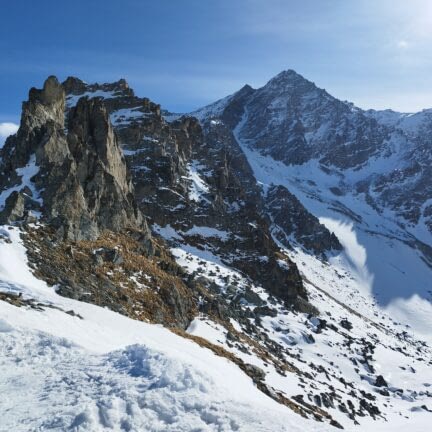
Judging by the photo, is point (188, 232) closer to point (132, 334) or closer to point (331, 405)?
point (331, 405)

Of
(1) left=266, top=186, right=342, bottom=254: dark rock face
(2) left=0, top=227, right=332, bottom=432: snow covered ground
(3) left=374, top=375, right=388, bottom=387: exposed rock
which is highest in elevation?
(2) left=0, top=227, right=332, bottom=432: snow covered ground

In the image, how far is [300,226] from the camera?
547ft

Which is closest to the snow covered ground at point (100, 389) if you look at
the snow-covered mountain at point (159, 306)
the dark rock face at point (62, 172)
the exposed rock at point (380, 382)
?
the snow-covered mountain at point (159, 306)

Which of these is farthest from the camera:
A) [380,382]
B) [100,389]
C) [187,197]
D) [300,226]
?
[300,226]

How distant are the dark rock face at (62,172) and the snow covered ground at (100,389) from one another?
1914cm

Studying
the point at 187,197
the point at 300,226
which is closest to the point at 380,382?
the point at 187,197

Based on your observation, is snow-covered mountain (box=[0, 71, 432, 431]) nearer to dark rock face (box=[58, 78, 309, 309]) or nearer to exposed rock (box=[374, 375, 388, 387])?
exposed rock (box=[374, 375, 388, 387])

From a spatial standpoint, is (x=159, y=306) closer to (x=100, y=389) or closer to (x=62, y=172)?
(x=62, y=172)

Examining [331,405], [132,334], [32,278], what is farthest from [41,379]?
[331,405]

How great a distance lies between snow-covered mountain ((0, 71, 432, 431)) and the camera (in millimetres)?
15992

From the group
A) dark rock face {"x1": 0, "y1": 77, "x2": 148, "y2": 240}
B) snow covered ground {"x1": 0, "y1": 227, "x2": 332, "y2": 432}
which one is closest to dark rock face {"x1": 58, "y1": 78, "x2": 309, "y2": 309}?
dark rock face {"x1": 0, "y1": 77, "x2": 148, "y2": 240}

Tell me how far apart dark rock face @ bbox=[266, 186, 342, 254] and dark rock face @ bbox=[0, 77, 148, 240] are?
99963mm

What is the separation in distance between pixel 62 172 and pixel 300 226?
429 feet

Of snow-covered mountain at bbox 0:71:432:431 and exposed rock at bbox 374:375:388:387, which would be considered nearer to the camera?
snow-covered mountain at bbox 0:71:432:431
